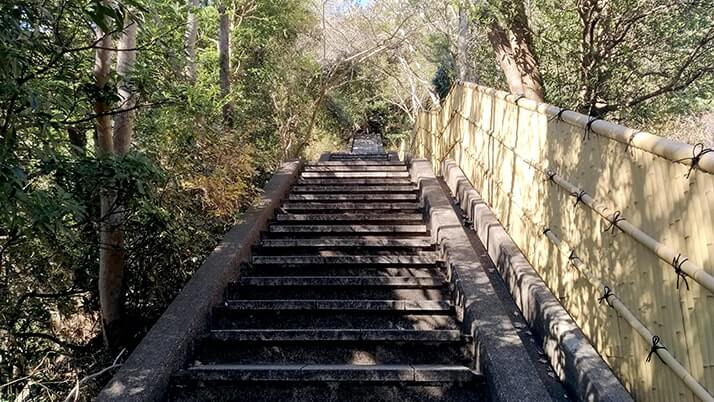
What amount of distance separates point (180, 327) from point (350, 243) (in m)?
2.25

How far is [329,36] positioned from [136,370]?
17.2m

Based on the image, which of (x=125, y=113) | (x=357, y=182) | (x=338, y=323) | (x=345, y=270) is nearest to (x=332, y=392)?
(x=338, y=323)

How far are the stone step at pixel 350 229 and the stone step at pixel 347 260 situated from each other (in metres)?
0.70

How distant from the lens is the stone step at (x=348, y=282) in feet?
14.7

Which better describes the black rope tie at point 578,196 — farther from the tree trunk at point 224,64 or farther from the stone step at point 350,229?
the tree trunk at point 224,64

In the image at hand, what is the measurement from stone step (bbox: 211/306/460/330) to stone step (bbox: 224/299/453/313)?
0.10ft

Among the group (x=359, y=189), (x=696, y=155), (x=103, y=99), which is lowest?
(x=359, y=189)

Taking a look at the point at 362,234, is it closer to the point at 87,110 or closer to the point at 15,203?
the point at 87,110

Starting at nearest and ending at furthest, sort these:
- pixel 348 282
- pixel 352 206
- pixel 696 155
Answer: pixel 696 155, pixel 348 282, pixel 352 206

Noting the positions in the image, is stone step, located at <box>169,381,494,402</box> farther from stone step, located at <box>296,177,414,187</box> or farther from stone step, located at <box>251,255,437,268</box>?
stone step, located at <box>296,177,414,187</box>

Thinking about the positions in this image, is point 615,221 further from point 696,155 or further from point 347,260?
point 347,260

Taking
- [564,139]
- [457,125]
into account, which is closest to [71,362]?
[564,139]

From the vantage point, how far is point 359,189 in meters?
7.68

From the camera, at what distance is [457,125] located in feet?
27.6
